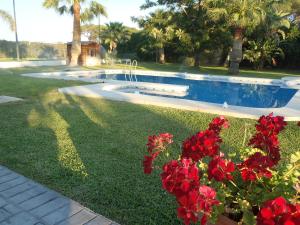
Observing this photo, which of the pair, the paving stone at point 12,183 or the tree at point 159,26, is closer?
the paving stone at point 12,183

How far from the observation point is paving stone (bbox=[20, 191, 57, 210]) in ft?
9.78

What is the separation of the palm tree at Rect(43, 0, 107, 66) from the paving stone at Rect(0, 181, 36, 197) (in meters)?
21.7

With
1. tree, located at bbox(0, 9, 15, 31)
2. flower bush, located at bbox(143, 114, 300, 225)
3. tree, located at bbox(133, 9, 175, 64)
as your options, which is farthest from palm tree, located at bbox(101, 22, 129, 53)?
flower bush, located at bbox(143, 114, 300, 225)

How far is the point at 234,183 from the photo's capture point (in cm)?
211

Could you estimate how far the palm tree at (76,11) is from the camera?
2288cm

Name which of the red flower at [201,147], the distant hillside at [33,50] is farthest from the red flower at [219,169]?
the distant hillside at [33,50]

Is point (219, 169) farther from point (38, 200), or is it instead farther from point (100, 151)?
point (100, 151)

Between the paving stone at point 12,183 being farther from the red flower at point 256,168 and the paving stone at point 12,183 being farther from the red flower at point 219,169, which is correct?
the red flower at point 256,168

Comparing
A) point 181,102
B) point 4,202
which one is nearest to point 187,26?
point 181,102

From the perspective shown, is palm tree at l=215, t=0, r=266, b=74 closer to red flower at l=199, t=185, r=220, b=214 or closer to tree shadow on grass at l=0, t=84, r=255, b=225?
tree shadow on grass at l=0, t=84, r=255, b=225

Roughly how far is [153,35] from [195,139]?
2238 cm

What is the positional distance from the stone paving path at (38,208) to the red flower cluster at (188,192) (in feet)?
4.70

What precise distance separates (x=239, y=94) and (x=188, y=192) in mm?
12701

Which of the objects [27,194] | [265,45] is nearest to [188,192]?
[27,194]
